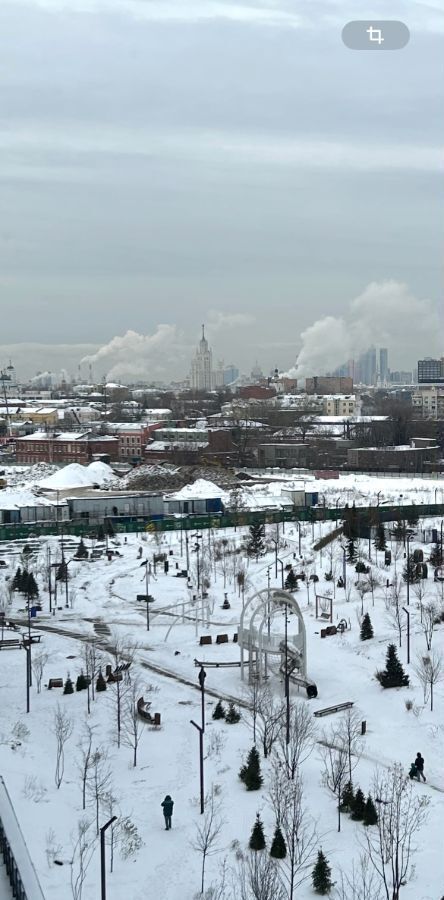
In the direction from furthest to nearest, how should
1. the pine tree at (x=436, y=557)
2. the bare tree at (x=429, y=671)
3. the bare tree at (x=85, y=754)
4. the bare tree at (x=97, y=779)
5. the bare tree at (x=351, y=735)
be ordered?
the pine tree at (x=436, y=557) < the bare tree at (x=429, y=671) < the bare tree at (x=351, y=735) < the bare tree at (x=85, y=754) < the bare tree at (x=97, y=779)

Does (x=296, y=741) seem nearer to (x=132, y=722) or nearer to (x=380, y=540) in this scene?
(x=132, y=722)

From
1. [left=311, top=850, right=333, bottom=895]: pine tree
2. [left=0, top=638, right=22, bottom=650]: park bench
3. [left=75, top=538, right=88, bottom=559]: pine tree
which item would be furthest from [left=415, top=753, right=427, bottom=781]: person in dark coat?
[left=75, top=538, right=88, bottom=559]: pine tree

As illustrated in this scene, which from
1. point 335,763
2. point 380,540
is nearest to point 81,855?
point 335,763

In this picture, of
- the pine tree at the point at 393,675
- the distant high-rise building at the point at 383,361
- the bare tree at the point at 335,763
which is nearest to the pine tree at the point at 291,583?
the pine tree at the point at 393,675

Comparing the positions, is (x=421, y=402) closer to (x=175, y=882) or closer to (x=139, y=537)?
(x=139, y=537)

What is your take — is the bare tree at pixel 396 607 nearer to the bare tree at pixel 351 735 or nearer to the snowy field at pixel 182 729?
the snowy field at pixel 182 729
